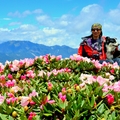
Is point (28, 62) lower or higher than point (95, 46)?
lower

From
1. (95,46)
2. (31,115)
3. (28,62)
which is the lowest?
(31,115)

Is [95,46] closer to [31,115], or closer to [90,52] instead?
[90,52]

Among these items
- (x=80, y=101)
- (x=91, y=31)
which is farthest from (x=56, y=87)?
(x=91, y=31)

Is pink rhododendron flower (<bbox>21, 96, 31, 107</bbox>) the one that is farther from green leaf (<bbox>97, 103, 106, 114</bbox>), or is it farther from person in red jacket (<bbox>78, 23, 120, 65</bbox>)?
person in red jacket (<bbox>78, 23, 120, 65</bbox>)

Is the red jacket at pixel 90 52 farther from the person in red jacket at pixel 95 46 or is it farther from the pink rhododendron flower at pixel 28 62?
the pink rhododendron flower at pixel 28 62

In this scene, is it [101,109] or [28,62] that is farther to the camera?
[28,62]

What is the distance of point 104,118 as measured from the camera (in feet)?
12.6

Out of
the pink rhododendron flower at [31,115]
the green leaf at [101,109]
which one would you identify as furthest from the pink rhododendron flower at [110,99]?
the pink rhododendron flower at [31,115]

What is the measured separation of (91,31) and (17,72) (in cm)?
384

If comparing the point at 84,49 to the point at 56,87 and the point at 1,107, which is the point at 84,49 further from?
the point at 1,107

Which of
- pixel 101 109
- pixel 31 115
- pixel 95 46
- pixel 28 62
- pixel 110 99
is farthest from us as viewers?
pixel 95 46

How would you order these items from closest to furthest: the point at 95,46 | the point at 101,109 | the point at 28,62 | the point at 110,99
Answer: the point at 101,109 → the point at 110,99 → the point at 28,62 → the point at 95,46

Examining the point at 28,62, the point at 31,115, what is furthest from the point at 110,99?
the point at 28,62

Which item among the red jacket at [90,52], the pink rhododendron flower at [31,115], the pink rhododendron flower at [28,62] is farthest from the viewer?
the red jacket at [90,52]
